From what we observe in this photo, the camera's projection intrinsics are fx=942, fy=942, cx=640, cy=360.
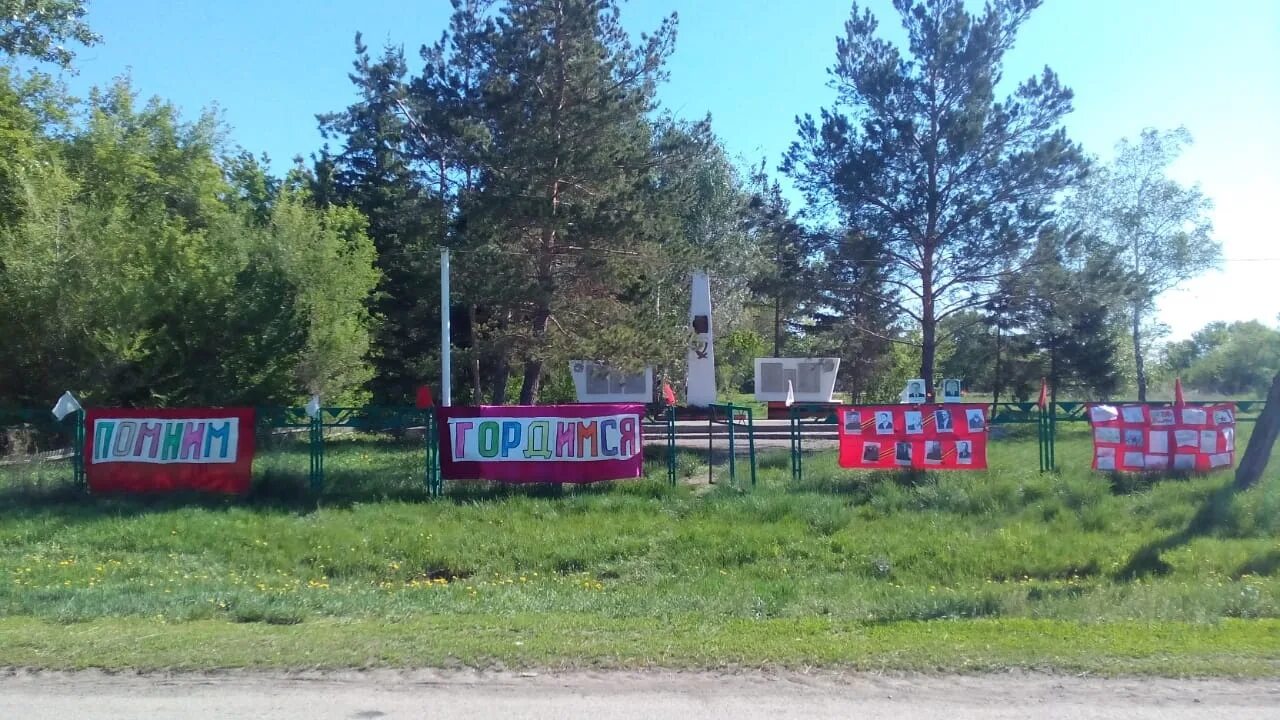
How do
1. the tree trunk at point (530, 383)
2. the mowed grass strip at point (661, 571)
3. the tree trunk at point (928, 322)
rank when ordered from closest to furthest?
the mowed grass strip at point (661, 571) < the tree trunk at point (530, 383) < the tree trunk at point (928, 322)

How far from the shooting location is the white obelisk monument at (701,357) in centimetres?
3039

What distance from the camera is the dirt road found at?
238 inches

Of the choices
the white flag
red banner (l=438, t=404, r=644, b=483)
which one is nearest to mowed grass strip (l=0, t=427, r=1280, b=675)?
red banner (l=438, t=404, r=644, b=483)

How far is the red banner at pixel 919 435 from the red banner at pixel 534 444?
4.35 m

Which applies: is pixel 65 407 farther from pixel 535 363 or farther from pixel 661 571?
pixel 661 571

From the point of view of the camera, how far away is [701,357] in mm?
30000

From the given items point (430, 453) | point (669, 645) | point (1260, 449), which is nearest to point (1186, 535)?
point (1260, 449)

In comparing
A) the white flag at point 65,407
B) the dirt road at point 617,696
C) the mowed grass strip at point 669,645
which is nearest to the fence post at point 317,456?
the white flag at point 65,407

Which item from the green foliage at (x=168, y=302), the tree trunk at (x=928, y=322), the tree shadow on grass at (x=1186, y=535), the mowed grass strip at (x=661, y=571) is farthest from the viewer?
the tree trunk at (x=928, y=322)

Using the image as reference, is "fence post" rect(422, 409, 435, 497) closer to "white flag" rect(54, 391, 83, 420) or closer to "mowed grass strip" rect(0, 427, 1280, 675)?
"mowed grass strip" rect(0, 427, 1280, 675)

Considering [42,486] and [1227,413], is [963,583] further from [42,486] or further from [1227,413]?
[42,486]

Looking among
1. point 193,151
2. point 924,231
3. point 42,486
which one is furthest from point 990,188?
point 193,151

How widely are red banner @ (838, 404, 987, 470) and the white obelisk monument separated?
42.0 feet

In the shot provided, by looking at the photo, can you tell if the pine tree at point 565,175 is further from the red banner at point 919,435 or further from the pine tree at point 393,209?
the red banner at point 919,435
